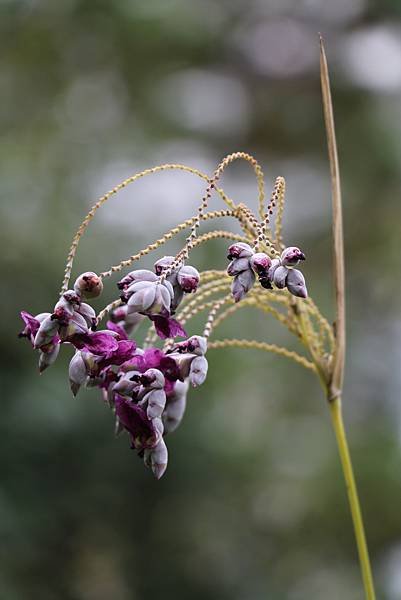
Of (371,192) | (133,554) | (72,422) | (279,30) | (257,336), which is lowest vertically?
(133,554)

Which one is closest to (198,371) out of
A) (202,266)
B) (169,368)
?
(169,368)

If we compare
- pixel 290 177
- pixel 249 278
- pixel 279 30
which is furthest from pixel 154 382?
pixel 279 30

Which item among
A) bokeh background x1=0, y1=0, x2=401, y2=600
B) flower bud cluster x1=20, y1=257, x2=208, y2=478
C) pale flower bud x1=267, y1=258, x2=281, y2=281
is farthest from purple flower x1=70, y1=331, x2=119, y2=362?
bokeh background x1=0, y1=0, x2=401, y2=600

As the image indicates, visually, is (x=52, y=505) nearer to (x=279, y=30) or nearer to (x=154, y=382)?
(x=154, y=382)

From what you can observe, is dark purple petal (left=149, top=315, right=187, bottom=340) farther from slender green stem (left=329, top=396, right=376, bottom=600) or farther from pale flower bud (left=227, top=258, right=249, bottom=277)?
slender green stem (left=329, top=396, right=376, bottom=600)

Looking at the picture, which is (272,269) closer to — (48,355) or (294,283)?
(294,283)

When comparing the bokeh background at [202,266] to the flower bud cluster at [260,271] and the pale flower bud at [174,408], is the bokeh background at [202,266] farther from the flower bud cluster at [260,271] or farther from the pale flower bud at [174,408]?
the flower bud cluster at [260,271]
